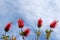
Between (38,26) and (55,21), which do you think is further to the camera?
(55,21)

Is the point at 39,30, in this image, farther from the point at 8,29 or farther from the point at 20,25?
the point at 8,29

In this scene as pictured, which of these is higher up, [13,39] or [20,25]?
[20,25]

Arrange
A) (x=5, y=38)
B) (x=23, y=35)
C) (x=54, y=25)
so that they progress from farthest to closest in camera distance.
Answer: (x=54, y=25)
(x=23, y=35)
(x=5, y=38)

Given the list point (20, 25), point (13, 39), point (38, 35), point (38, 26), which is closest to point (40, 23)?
point (38, 26)

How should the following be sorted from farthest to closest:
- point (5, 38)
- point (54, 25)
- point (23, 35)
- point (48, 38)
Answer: point (54, 25), point (48, 38), point (23, 35), point (5, 38)

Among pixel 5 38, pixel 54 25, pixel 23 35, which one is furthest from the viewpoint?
pixel 54 25

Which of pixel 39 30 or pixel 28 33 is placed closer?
pixel 28 33

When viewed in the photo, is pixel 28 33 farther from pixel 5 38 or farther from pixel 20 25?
pixel 5 38

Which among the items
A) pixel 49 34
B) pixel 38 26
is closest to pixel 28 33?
pixel 38 26

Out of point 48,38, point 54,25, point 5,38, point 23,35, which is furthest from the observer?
point 54,25
